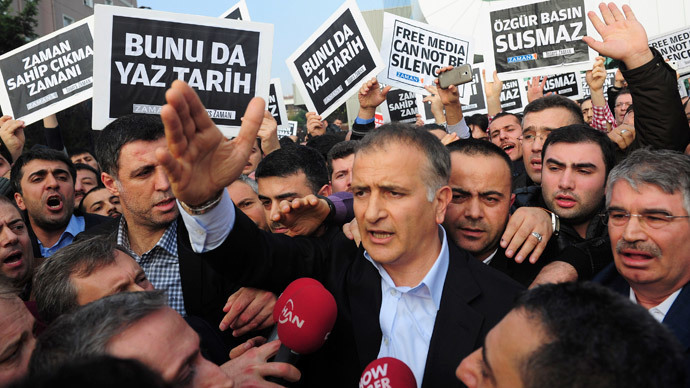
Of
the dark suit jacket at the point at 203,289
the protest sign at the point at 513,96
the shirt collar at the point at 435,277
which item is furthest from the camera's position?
the protest sign at the point at 513,96

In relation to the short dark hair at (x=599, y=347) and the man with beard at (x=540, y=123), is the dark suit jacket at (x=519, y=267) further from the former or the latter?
the man with beard at (x=540, y=123)

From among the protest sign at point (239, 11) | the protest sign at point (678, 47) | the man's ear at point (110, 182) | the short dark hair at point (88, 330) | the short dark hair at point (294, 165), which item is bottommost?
the short dark hair at point (88, 330)

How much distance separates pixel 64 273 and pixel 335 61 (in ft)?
14.9

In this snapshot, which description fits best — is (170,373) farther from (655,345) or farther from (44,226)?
(44,226)

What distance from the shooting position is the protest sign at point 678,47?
862 centimetres

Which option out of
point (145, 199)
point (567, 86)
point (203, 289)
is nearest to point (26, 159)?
point (145, 199)

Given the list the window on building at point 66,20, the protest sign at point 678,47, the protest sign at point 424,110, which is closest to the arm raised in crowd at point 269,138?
the protest sign at point 424,110

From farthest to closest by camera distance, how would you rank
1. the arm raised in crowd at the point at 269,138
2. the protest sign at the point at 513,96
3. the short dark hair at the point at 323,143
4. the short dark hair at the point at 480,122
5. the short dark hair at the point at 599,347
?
the protest sign at the point at 513,96 < the short dark hair at the point at 480,122 < the short dark hair at the point at 323,143 < the arm raised in crowd at the point at 269,138 < the short dark hair at the point at 599,347

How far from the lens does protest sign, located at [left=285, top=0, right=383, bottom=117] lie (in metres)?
6.38

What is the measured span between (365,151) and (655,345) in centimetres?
142

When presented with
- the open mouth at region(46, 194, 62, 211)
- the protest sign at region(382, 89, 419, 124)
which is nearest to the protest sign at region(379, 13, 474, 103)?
the protest sign at region(382, 89, 419, 124)

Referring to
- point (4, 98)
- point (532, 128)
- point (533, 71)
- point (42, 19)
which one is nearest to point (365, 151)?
point (532, 128)

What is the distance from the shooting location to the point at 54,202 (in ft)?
15.4

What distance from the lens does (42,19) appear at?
28.2m
